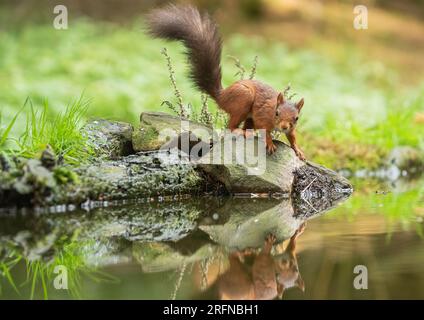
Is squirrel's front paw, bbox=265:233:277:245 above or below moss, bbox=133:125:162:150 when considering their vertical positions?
below

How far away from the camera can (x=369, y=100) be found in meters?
9.94

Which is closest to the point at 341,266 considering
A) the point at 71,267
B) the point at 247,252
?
the point at 247,252

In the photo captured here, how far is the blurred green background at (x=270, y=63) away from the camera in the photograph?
24.3 ft

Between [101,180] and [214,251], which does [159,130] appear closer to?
[101,180]

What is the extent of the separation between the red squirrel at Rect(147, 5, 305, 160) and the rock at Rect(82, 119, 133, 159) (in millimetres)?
657

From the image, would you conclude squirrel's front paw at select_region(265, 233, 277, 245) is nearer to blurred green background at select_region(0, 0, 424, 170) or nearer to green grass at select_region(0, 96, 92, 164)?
green grass at select_region(0, 96, 92, 164)

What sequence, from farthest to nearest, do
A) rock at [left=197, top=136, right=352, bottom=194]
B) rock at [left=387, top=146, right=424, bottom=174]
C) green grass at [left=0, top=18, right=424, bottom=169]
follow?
green grass at [left=0, top=18, right=424, bottom=169] < rock at [left=387, top=146, right=424, bottom=174] < rock at [left=197, top=136, right=352, bottom=194]

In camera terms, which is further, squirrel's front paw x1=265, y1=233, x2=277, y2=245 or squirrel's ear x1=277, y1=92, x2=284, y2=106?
squirrel's ear x1=277, y1=92, x2=284, y2=106

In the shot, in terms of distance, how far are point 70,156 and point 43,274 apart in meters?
1.86

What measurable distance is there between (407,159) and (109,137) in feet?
10.7

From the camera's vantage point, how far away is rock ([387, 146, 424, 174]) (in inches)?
269

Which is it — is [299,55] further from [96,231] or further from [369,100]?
[96,231]

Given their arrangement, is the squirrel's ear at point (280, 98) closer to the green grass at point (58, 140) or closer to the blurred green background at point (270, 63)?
the green grass at point (58, 140)

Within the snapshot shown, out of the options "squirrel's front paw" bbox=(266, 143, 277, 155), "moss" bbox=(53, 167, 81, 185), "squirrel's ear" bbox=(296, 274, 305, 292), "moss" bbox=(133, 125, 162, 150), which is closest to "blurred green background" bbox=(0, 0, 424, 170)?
"moss" bbox=(133, 125, 162, 150)
